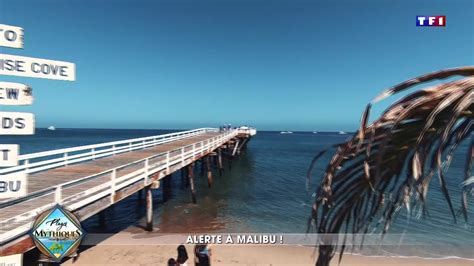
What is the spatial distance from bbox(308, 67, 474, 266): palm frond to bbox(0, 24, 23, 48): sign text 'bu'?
5.31 m

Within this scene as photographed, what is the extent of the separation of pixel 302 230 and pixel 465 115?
15219mm

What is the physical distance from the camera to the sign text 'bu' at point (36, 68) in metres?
5.25

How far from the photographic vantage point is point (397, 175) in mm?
1634

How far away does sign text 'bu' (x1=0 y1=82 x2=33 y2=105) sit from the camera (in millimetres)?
5109

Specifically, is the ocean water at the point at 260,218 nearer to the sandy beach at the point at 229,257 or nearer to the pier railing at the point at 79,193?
the sandy beach at the point at 229,257

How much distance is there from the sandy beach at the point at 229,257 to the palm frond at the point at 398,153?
10.0m

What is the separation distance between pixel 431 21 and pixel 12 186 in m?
5.87

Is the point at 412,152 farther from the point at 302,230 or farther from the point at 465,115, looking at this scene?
the point at 302,230

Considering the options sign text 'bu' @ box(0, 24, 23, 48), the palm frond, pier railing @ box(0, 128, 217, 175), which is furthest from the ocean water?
the palm frond

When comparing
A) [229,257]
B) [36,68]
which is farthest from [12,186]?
[229,257]

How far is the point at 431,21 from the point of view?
4.18 meters

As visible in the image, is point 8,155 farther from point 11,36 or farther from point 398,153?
point 398,153


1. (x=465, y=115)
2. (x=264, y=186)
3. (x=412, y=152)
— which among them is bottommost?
(x=264, y=186)

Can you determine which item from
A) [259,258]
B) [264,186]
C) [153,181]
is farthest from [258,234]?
[264,186]
